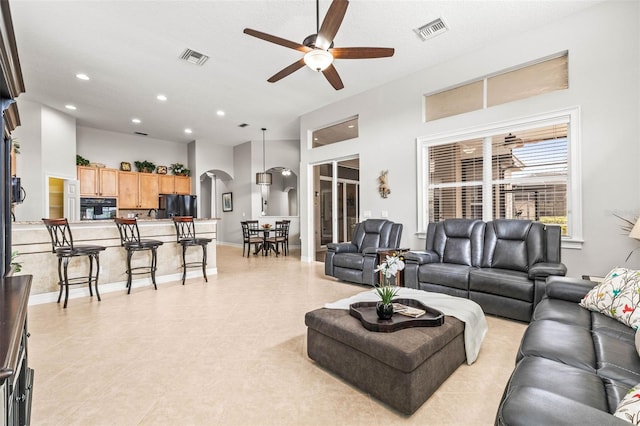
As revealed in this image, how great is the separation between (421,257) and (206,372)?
283 cm

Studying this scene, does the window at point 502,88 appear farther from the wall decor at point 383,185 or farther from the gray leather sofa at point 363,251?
the gray leather sofa at point 363,251

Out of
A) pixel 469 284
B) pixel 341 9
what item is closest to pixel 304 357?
pixel 469 284

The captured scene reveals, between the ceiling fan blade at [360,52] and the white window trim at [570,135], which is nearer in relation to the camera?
the ceiling fan blade at [360,52]

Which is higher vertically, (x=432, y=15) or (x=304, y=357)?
(x=432, y=15)

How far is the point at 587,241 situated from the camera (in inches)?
139

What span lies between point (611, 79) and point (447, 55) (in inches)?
76.5

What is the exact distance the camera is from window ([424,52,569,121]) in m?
3.83

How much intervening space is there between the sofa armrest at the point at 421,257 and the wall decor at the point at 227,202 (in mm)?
7507

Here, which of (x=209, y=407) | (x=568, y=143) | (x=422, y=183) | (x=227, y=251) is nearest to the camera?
(x=209, y=407)

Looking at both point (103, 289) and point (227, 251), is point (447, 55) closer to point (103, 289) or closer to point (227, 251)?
point (103, 289)

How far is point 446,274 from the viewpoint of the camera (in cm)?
365

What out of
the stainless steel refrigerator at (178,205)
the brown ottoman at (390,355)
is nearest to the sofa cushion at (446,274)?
the brown ottoman at (390,355)

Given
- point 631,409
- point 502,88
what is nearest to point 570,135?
point 502,88

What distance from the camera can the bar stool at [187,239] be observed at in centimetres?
493
